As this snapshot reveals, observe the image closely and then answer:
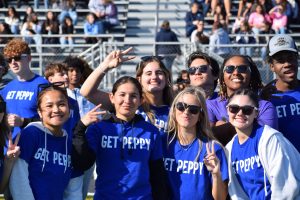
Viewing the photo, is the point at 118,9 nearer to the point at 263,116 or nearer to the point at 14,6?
the point at 14,6

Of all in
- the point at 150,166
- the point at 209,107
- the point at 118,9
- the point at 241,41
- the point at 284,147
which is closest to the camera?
the point at 284,147

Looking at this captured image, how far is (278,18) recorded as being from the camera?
20.9m

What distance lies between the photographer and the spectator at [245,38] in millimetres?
16141

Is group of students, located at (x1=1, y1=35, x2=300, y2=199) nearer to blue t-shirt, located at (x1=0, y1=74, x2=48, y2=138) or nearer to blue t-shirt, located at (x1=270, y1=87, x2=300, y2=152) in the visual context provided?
blue t-shirt, located at (x1=270, y1=87, x2=300, y2=152)

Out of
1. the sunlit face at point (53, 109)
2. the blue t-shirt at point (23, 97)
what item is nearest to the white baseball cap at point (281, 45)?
the sunlit face at point (53, 109)

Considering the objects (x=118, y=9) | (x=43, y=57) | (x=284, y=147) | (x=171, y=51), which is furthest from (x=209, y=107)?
(x=118, y=9)

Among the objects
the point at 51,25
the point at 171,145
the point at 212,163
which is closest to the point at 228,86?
the point at 171,145

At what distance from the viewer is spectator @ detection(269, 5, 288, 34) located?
67.6 feet

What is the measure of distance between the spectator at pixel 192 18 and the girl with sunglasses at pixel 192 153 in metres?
14.7

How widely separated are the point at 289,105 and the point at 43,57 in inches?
441

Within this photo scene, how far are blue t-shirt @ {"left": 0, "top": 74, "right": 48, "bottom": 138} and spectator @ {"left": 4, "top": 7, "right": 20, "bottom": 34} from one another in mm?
13715

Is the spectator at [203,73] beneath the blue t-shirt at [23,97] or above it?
above

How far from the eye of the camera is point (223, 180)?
20.2ft

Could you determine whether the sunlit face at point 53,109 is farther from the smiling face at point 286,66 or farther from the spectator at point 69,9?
the spectator at point 69,9
